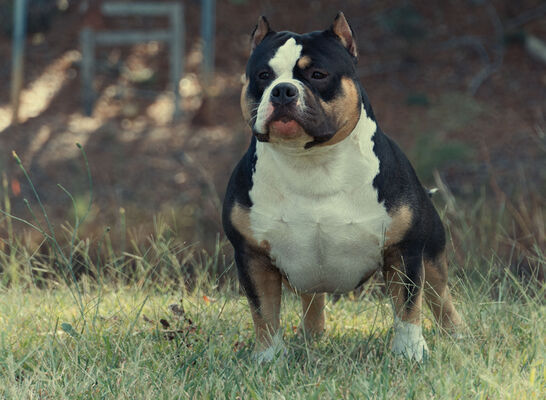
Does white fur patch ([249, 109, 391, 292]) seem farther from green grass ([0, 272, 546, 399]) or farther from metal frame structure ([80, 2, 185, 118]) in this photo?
metal frame structure ([80, 2, 185, 118])

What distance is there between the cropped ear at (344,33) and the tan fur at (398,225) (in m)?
0.61

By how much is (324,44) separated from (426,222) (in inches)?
31.3

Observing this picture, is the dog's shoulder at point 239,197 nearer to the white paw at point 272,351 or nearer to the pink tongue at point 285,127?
the pink tongue at point 285,127

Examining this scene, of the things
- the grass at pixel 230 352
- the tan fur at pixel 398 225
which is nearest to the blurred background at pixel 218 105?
the grass at pixel 230 352

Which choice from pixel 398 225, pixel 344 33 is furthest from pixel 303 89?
pixel 398 225

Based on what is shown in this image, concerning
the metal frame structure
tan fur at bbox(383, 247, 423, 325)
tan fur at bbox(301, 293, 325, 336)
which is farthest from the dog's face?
the metal frame structure

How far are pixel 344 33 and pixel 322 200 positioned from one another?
641mm

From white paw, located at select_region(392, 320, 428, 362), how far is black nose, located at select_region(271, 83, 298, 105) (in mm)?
980

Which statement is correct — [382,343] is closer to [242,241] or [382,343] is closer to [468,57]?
[242,241]

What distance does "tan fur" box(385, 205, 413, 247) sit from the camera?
313cm

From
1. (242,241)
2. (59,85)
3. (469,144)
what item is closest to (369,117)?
(242,241)

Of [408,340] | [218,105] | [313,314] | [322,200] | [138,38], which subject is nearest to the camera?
[322,200]

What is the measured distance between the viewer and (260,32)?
3.27 meters

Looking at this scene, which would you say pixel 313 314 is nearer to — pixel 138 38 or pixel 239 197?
pixel 239 197
